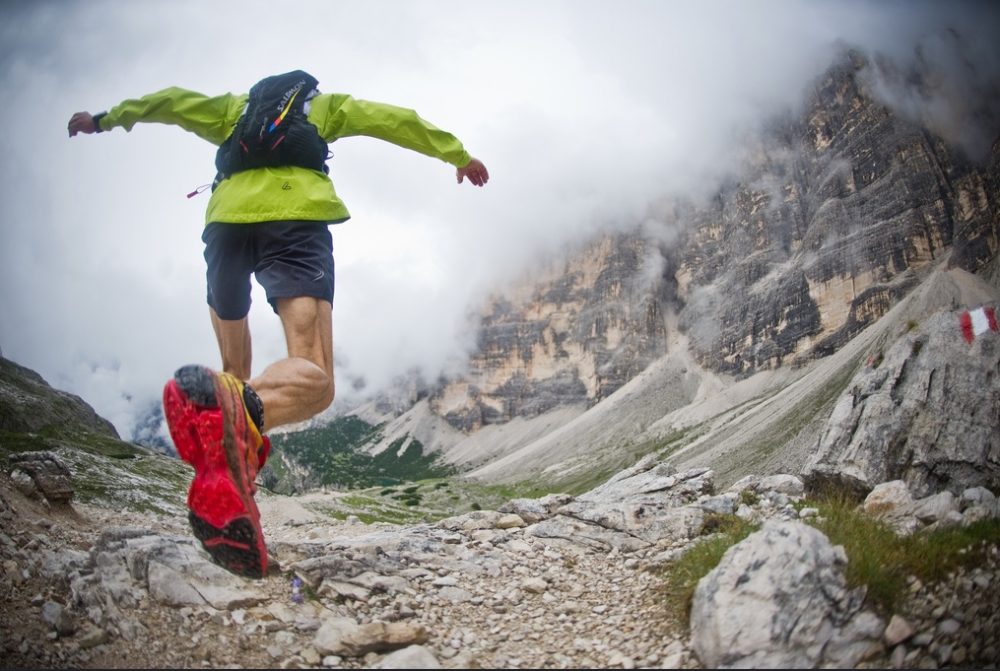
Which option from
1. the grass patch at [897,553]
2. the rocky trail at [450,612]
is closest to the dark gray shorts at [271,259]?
the rocky trail at [450,612]

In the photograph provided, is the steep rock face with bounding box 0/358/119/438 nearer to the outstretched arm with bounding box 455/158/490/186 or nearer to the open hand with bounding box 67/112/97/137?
the open hand with bounding box 67/112/97/137

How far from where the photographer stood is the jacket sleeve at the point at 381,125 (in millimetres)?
5070

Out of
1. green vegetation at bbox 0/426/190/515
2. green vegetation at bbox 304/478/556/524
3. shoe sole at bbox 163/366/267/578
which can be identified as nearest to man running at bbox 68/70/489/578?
shoe sole at bbox 163/366/267/578

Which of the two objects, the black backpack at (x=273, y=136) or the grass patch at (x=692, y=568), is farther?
the black backpack at (x=273, y=136)

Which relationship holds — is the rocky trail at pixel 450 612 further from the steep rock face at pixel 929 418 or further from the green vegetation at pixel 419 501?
the green vegetation at pixel 419 501

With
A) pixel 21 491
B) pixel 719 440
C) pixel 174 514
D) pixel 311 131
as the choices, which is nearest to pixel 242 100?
pixel 311 131

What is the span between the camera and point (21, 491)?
9.34 m

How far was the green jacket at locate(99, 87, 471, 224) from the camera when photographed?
4570 millimetres

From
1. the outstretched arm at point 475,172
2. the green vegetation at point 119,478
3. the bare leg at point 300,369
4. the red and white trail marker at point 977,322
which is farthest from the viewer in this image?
the red and white trail marker at point 977,322

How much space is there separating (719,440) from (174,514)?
10094 centimetres

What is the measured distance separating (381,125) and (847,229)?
649 ft

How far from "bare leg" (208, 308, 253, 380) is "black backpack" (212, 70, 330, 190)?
128 centimetres

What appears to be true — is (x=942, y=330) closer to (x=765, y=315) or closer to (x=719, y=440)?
(x=719, y=440)

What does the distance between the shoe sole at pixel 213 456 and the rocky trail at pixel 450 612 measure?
901 mm
